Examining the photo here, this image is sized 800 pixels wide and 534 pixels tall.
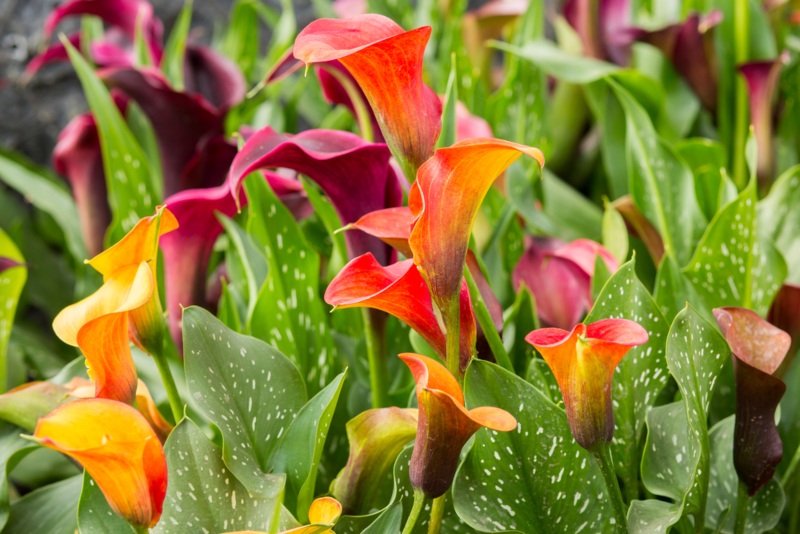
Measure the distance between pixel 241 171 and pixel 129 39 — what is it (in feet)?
2.03

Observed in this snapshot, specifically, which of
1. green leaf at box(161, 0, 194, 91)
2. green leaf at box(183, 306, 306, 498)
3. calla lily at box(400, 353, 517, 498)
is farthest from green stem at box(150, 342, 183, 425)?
green leaf at box(161, 0, 194, 91)

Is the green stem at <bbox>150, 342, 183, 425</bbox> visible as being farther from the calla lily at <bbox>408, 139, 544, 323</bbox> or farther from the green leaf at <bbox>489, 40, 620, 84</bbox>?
the green leaf at <bbox>489, 40, 620, 84</bbox>

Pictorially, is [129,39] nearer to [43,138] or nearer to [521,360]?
[43,138]

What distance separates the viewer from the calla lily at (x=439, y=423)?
289mm

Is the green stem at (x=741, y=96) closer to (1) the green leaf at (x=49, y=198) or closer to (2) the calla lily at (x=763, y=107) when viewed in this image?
(2) the calla lily at (x=763, y=107)

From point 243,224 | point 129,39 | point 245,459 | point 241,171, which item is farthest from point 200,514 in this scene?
point 129,39

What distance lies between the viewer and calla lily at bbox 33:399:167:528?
263 mm

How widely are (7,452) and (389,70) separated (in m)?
0.33

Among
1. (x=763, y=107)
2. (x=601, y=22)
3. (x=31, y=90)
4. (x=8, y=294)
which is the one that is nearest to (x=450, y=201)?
(x=8, y=294)

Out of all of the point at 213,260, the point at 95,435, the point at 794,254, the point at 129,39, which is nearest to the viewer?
the point at 95,435

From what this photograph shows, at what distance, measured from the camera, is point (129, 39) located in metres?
0.90

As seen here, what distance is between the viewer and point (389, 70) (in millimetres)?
300

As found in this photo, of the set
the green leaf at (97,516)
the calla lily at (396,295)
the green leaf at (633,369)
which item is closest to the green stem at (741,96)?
the green leaf at (633,369)

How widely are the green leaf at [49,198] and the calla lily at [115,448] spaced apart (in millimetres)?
482
